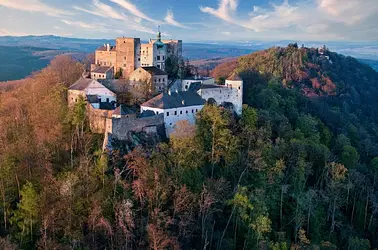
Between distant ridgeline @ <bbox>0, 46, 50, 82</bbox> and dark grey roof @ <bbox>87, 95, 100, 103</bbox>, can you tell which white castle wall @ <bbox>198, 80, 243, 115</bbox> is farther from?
distant ridgeline @ <bbox>0, 46, 50, 82</bbox>

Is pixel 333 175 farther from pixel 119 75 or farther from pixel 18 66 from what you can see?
pixel 18 66

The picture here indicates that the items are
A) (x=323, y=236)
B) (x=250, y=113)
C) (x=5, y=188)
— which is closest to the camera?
(x=5, y=188)

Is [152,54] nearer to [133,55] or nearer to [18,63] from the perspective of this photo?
[133,55]

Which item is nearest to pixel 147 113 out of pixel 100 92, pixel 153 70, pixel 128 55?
pixel 100 92

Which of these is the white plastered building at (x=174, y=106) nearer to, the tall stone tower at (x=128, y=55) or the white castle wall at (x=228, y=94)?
the white castle wall at (x=228, y=94)

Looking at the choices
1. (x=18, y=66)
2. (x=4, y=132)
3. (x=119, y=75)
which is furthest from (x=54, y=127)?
(x=18, y=66)

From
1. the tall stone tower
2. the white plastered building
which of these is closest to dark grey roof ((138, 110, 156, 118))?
the white plastered building
